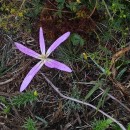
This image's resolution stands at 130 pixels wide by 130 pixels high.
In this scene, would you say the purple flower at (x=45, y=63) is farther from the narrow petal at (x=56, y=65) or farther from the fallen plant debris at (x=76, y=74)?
the fallen plant debris at (x=76, y=74)

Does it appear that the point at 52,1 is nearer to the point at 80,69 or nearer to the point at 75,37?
the point at 75,37

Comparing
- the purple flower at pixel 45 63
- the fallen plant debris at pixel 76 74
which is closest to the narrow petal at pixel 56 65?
the purple flower at pixel 45 63

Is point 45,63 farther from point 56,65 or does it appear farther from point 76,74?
point 76,74

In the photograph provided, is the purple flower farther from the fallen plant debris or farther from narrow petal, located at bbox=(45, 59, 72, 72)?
the fallen plant debris

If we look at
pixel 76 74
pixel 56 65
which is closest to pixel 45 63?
pixel 56 65

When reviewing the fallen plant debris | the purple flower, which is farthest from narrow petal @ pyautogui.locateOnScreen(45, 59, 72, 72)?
the fallen plant debris

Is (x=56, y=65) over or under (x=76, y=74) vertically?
over

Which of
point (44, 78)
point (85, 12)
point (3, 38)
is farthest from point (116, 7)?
point (3, 38)

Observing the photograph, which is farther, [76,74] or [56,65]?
[76,74]

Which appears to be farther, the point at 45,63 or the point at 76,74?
the point at 76,74

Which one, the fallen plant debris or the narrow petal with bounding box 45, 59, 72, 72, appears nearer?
the narrow petal with bounding box 45, 59, 72, 72

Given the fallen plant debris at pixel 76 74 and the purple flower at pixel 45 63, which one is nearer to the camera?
the purple flower at pixel 45 63
